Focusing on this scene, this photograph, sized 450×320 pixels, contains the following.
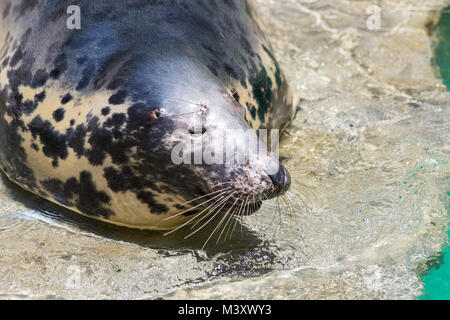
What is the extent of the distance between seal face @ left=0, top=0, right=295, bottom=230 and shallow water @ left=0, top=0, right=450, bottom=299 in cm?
21

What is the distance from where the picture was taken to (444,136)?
5.12 meters

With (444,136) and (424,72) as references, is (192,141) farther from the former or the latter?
(424,72)

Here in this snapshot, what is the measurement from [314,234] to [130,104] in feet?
4.26

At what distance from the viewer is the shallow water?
12.3 ft

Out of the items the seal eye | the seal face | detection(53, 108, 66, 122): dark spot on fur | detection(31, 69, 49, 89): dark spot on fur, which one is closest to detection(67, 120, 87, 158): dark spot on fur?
the seal face

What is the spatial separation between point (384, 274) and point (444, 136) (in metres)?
1.68

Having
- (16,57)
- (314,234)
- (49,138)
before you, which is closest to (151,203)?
(49,138)

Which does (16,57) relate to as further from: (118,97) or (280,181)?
(280,181)

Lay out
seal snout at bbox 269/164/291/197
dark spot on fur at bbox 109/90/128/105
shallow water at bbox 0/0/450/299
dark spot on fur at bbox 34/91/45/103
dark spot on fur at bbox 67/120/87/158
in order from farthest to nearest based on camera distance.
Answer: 1. dark spot on fur at bbox 34/91/45/103
2. dark spot on fur at bbox 67/120/87/158
3. dark spot on fur at bbox 109/90/128/105
4. shallow water at bbox 0/0/450/299
5. seal snout at bbox 269/164/291/197

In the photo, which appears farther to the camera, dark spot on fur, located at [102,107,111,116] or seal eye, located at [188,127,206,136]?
dark spot on fur, located at [102,107,111,116]

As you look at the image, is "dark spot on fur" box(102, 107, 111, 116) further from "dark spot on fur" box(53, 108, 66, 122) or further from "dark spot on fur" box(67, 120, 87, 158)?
"dark spot on fur" box(53, 108, 66, 122)

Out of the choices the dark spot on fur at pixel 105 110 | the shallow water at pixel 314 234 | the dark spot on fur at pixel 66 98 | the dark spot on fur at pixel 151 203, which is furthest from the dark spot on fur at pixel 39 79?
the dark spot on fur at pixel 151 203

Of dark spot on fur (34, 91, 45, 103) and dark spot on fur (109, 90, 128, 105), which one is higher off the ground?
dark spot on fur (109, 90, 128, 105)

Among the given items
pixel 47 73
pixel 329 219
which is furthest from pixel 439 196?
pixel 47 73
